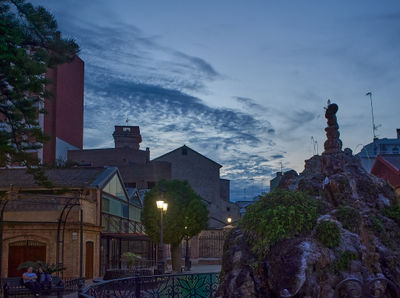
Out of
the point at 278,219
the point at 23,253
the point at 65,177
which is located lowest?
the point at 23,253

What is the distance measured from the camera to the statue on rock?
10734 millimetres

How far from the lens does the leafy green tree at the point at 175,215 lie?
120 feet

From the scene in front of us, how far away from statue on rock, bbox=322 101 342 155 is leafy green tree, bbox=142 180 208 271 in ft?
84.4

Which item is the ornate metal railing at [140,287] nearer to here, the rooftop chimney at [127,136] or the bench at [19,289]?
the bench at [19,289]

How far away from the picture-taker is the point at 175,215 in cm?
3703

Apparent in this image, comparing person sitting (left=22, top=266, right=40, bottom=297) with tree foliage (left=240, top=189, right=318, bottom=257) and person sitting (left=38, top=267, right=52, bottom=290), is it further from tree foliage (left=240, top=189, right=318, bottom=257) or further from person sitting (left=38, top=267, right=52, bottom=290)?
tree foliage (left=240, top=189, right=318, bottom=257)

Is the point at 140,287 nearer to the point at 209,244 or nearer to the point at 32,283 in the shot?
the point at 32,283

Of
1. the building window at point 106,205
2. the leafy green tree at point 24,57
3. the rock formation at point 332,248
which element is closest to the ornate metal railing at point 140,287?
the rock formation at point 332,248

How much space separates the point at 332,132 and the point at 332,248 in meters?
2.82

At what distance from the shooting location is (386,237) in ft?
30.8

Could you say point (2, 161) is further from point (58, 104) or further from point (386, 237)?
point (58, 104)

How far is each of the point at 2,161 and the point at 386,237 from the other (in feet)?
46.4

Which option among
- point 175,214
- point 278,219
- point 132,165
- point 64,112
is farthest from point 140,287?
point 132,165

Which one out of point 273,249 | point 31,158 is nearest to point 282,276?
point 273,249
